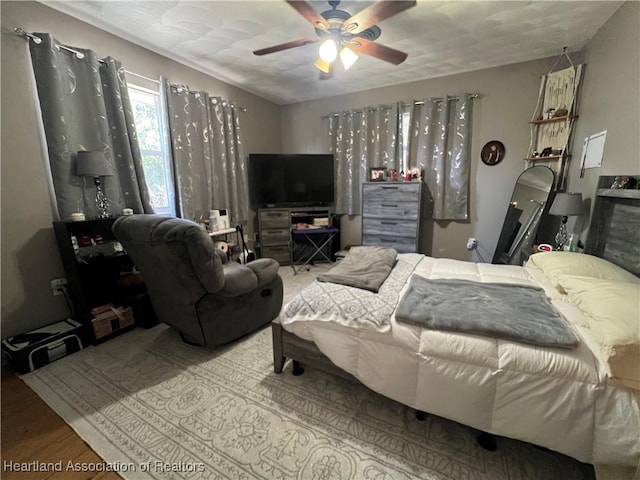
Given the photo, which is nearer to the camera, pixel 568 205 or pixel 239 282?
pixel 239 282

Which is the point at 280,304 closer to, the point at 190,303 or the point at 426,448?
the point at 190,303

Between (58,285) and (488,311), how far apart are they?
3188mm

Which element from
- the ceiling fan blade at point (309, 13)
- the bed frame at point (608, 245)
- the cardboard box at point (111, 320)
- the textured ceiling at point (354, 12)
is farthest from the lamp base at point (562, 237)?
the cardboard box at point (111, 320)

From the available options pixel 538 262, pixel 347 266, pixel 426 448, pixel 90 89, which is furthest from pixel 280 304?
pixel 90 89

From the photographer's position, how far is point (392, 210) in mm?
3783

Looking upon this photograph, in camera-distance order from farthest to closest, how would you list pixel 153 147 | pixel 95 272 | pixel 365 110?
pixel 365 110
pixel 153 147
pixel 95 272

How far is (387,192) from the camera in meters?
3.77

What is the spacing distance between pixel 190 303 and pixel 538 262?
8.53ft

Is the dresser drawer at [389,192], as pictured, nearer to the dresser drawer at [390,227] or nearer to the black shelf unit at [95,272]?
the dresser drawer at [390,227]

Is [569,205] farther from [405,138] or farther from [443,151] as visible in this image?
[405,138]

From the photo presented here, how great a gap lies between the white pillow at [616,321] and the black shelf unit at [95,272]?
310 centimetres

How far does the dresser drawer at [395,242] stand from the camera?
12.2 feet

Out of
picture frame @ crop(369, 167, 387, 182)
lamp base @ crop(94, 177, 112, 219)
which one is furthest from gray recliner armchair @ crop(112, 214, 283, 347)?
picture frame @ crop(369, 167, 387, 182)

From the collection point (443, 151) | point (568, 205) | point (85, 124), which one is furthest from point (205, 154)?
point (568, 205)
